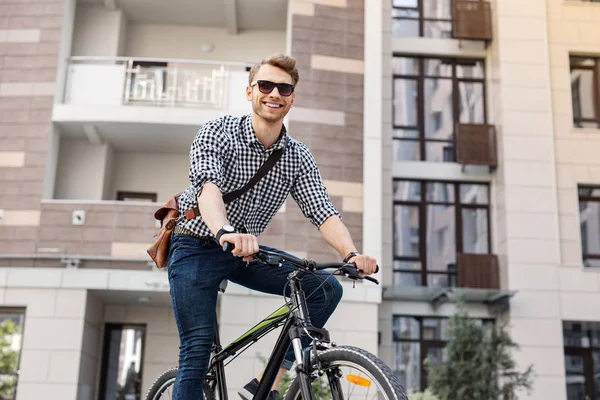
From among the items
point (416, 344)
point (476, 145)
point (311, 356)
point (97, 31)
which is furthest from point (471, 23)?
point (311, 356)

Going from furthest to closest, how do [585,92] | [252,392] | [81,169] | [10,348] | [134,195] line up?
1. [585,92]
2. [134,195]
3. [81,169]
4. [10,348]
5. [252,392]

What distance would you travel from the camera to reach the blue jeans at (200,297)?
3227 mm

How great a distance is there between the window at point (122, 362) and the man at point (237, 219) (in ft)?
39.8

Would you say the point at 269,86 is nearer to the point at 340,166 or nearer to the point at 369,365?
the point at 369,365

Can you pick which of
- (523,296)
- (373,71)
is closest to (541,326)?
(523,296)

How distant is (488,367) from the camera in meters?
13.7

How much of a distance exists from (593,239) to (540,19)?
523 cm

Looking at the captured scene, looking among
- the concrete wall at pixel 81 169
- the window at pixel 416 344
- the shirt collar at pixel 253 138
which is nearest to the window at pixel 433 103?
the window at pixel 416 344

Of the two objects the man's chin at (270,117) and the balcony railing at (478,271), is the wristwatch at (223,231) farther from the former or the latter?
the balcony railing at (478,271)

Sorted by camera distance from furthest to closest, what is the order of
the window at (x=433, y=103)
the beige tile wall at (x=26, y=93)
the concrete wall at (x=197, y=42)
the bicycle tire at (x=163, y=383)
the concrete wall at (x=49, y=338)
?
the window at (x=433, y=103)
the concrete wall at (x=197, y=42)
the beige tile wall at (x=26, y=93)
the concrete wall at (x=49, y=338)
the bicycle tire at (x=163, y=383)

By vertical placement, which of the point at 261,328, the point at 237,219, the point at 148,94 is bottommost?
the point at 261,328

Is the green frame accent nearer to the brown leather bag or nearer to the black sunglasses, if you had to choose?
the brown leather bag

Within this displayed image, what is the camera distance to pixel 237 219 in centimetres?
342

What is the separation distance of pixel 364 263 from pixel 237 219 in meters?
0.68
